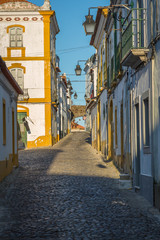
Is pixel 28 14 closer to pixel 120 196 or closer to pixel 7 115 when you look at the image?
pixel 7 115

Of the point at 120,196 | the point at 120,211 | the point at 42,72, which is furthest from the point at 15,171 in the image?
the point at 42,72

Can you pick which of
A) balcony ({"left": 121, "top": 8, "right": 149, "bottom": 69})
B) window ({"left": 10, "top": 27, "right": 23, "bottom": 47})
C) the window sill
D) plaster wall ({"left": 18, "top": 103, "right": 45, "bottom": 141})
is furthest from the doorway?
the window sill

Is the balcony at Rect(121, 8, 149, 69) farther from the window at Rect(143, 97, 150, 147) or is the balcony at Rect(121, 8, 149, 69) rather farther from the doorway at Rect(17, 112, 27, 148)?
the doorway at Rect(17, 112, 27, 148)

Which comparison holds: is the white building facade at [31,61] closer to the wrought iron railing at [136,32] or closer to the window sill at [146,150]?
the wrought iron railing at [136,32]

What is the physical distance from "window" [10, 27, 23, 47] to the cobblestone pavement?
2114 centimetres

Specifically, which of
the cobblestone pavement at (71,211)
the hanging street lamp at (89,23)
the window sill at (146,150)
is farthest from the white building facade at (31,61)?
the window sill at (146,150)

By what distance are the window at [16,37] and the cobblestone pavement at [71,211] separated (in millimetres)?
21144

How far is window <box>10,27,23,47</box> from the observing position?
33438 mm

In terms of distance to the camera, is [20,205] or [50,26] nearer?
[20,205]

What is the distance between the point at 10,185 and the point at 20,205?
12.2 ft

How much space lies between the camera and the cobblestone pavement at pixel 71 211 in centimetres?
618

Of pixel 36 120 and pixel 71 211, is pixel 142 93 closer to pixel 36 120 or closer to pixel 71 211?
pixel 71 211

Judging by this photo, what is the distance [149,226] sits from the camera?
6664mm

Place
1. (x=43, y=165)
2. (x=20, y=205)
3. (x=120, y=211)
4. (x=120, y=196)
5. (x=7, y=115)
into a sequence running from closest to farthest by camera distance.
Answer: (x=120, y=211), (x=20, y=205), (x=120, y=196), (x=7, y=115), (x=43, y=165)
